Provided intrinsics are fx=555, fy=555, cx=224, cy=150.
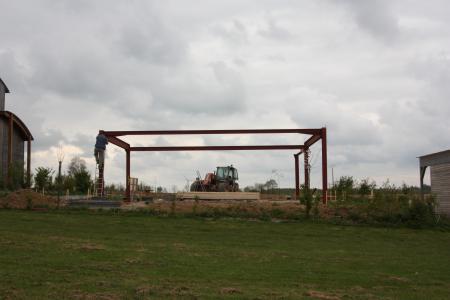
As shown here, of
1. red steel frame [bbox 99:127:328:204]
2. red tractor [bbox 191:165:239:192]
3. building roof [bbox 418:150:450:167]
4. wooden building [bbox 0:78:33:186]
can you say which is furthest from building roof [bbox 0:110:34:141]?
building roof [bbox 418:150:450:167]

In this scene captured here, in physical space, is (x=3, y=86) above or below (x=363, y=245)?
above

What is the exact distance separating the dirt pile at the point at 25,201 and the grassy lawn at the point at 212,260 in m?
2.64

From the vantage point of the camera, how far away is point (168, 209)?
25.7 meters

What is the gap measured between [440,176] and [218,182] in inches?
547

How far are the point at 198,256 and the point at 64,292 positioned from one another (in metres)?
5.40

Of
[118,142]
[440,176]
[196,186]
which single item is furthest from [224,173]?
[440,176]

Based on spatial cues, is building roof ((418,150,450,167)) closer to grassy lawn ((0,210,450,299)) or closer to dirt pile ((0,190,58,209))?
grassy lawn ((0,210,450,299))

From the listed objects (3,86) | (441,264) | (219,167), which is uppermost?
(3,86)

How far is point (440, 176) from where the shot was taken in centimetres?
2964

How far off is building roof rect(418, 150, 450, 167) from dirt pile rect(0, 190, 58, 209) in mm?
19676

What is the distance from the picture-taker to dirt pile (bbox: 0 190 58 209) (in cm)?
2545

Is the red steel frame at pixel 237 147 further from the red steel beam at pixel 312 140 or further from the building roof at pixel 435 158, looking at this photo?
the building roof at pixel 435 158

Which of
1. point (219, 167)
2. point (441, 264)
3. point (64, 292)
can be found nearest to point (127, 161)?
point (219, 167)

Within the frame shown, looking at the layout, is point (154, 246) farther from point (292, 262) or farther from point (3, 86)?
point (3, 86)
